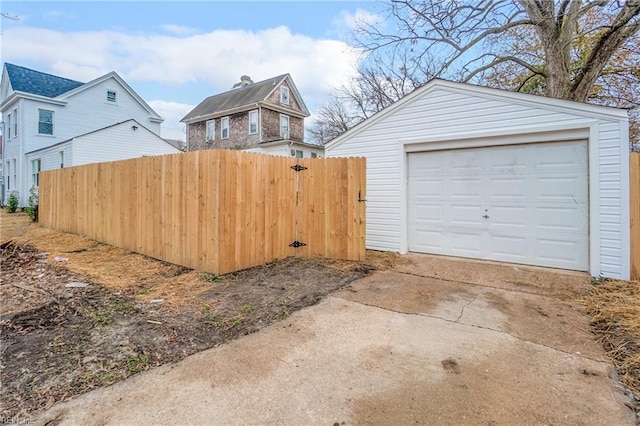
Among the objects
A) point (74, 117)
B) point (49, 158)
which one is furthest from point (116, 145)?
point (74, 117)

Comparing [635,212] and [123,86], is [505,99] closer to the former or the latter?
[635,212]

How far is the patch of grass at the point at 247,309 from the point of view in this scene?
364cm

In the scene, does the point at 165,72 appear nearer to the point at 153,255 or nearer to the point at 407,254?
the point at 153,255

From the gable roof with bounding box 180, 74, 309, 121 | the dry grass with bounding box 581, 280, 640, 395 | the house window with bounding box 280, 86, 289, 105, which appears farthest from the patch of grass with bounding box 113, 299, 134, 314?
the house window with bounding box 280, 86, 289, 105

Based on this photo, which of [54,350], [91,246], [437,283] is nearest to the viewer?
[54,350]

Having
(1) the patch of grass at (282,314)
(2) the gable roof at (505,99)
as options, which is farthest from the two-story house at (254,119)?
(1) the patch of grass at (282,314)

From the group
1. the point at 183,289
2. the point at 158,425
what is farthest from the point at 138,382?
the point at 183,289

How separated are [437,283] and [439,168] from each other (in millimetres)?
2734

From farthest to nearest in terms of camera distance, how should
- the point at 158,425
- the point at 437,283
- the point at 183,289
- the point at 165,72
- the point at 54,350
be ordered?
the point at 165,72, the point at 437,283, the point at 183,289, the point at 54,350, the point at 158,425

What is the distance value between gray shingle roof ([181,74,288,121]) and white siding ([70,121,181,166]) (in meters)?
6.20

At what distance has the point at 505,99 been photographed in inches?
227

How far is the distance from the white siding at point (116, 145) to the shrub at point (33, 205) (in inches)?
90.2

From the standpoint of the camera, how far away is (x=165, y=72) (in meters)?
13.7

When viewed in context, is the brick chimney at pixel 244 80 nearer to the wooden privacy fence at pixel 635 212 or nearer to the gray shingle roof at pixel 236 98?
the gray shingle roof at pixel 236 98
